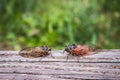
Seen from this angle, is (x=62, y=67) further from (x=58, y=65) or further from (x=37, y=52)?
(x=37, y=52)

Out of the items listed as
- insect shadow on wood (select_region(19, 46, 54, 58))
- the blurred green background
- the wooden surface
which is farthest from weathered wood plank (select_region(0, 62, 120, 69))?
the blurred green background

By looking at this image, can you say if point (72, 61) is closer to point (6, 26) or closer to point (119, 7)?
point (119, 7)

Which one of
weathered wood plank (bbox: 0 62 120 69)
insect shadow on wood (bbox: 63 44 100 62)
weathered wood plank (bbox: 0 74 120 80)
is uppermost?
insect shadow on wood (bbox: 63 44 100 62)

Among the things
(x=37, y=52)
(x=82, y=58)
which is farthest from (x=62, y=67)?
(x=37, y=52)

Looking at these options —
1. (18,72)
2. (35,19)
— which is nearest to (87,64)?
(18,72)

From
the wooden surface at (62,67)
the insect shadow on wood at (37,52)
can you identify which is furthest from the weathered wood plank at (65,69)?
the insect shadow on wood at (37,52)

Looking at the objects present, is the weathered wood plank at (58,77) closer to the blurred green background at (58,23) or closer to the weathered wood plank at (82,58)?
the weathered wood plank at (82,58)

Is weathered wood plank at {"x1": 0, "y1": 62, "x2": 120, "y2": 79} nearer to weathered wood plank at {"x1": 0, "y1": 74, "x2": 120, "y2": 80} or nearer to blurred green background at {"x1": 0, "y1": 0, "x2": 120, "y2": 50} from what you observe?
weathered wood plank at {"x1": 0, "y1": 74, "x2": 120, "y2": 80}

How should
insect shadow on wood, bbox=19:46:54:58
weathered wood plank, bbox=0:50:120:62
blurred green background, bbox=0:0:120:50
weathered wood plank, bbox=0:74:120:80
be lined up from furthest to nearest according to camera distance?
blurred green background, bbox=0:0:120:50 → insect shadow on wood, bbox=19:46:54:58 → weathered wood plank, bbox=0:50:120:62 → weathered wood plank, bbox=0:74:120:80
